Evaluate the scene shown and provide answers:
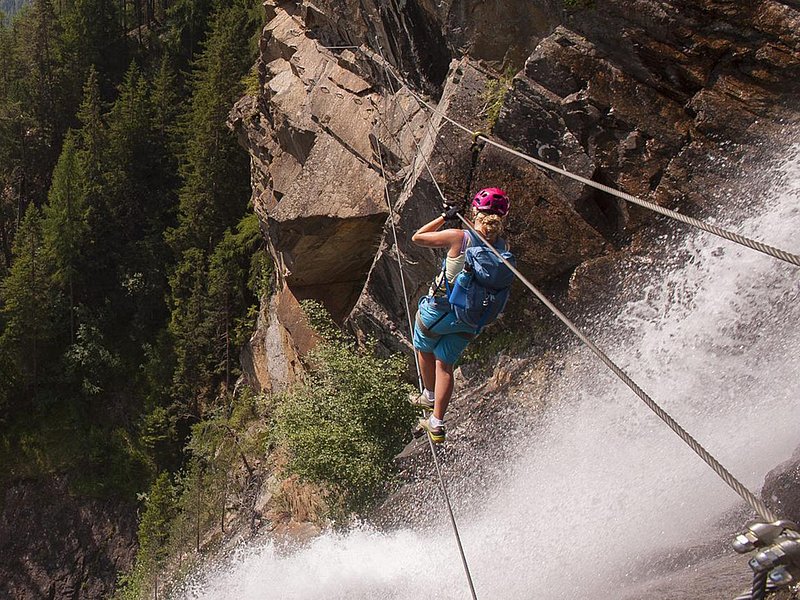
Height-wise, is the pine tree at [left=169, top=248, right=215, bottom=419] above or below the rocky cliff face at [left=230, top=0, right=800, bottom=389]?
below

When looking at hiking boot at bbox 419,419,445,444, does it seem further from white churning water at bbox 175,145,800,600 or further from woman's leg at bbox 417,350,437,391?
white churning water at bbox 175,145,800,600

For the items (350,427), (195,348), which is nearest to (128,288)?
(195,348)

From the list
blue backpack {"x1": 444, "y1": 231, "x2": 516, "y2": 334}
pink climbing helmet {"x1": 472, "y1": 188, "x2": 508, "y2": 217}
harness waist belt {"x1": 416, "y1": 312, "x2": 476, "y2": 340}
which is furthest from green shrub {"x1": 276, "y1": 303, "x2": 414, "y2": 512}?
pink climbing helmet {"x1": 472, "y1": 188, "x2": 508, "y2": 217}

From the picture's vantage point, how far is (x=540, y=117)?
10.9 meters

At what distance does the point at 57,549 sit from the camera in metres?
29.1

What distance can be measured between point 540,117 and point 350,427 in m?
5.92

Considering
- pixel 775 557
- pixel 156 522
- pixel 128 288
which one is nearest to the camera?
pixel 775 557

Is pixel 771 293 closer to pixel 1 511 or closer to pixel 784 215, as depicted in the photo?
pixel 784 215

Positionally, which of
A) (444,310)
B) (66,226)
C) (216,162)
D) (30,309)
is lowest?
(30,309)

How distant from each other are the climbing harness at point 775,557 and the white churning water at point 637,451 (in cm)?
216

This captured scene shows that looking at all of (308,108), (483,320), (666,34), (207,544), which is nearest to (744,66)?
(666,34)

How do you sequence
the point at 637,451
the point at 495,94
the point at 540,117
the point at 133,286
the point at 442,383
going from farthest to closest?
1. the point at 133,286
2. the point at 495,94
3. the point at 540,117
4. the point at 637,451
5. the point at 442,383

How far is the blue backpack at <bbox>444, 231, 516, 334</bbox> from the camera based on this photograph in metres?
6.78

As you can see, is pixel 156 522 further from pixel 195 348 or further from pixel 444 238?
pixel 444 238
